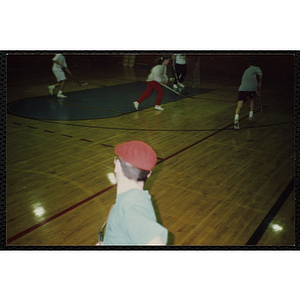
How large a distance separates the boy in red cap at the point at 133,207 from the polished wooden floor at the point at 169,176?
5.12 ft

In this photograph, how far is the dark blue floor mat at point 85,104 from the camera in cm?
755

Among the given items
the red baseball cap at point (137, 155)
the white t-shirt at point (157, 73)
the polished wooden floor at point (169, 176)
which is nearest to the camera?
the red baseball cap at point (137, 155)

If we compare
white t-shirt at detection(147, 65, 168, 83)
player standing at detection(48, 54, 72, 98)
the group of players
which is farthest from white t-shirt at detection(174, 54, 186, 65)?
player standing at detection(48, 54, 72, 98)

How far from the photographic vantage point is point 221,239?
9.58 feet

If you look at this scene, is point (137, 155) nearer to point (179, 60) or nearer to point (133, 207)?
point (133, 207)

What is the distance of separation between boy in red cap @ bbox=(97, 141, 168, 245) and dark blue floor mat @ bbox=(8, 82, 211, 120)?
6.04m

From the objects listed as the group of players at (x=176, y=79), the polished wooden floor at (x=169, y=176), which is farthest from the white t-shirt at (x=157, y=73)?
the polished wooden floor at (x=169, y=176)

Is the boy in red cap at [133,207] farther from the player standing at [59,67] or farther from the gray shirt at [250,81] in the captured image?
the player standing at [59,67]

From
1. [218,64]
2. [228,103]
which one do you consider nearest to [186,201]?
[228,103]

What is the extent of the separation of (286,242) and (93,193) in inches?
87.5

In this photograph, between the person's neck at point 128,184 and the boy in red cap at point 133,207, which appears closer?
the boy in red cap at point 133,207
